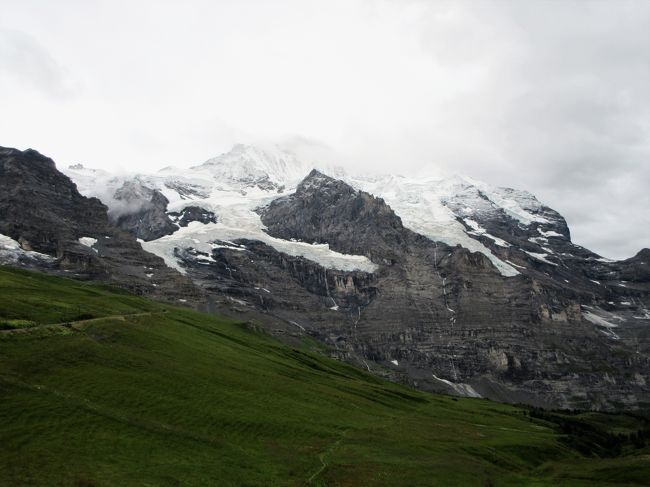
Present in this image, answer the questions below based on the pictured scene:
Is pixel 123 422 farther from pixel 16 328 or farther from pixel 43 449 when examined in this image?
pixel 16 328

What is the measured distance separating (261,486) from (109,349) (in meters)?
46.8

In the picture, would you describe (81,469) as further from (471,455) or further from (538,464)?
(538,464)

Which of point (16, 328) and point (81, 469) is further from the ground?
point (16, 328)

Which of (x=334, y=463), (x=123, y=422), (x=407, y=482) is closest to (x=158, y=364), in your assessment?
(x=123, y=422)

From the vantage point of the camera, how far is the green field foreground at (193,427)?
55.2 metres

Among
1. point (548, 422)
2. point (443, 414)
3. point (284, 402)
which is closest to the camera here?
point (284, 402)

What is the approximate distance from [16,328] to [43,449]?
42213mm

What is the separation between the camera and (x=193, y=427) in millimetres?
69875

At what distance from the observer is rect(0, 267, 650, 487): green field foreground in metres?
55.2

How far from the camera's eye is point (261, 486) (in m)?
55.3

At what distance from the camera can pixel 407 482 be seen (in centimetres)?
6506

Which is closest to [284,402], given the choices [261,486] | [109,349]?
[109,349]

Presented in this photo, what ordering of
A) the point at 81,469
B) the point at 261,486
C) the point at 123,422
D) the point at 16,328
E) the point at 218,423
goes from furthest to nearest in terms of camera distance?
the point at 16,328, the point at 218,423, the point at 123,422, the point at 261,486, the point at 81,469

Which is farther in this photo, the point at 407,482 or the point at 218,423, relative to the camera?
the point at 218,423
